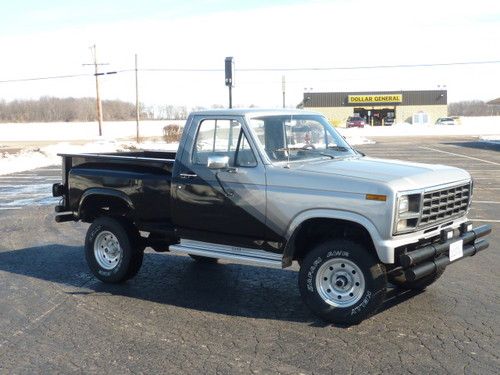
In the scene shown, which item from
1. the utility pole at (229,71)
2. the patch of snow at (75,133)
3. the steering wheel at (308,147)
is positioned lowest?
the patch of snow at (75,133)

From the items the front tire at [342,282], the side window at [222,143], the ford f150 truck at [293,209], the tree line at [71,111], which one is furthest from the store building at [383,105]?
the front tire at [342,282]

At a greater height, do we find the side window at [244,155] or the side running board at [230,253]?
the side window at [244,155]

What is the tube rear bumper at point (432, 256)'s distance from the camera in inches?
211

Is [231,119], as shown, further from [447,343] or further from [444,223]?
[447,343]

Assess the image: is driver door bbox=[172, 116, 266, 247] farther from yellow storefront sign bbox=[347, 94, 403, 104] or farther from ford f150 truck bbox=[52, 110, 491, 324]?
yellow storefront sign bbox=[347, 94, 403, 104]

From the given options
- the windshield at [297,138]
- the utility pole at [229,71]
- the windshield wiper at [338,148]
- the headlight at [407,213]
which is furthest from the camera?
the utility pole at [229,71]

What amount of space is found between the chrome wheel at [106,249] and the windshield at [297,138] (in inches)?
91.8

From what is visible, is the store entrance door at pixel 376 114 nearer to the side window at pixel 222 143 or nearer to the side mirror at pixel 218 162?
the side window at pixel 222 143

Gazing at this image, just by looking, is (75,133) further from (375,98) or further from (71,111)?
(71,111)

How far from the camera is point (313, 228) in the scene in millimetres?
6059

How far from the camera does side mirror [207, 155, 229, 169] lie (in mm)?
6070

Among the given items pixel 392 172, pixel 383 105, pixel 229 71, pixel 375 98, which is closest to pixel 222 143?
pixel 392 172

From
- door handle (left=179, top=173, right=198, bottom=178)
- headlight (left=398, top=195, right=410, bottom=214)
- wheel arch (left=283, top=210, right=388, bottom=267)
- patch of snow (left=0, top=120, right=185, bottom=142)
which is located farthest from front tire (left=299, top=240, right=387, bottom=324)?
patch of snow (left=0, top=120, right=185, bottom=142)

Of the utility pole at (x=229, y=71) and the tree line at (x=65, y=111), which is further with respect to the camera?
the tree line at (x=65, y=111)
